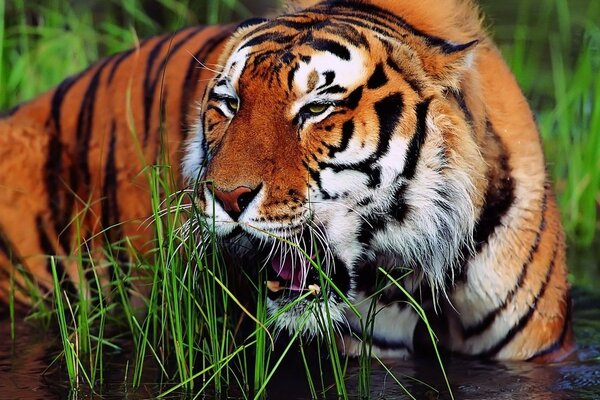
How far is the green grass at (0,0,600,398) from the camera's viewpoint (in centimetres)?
309

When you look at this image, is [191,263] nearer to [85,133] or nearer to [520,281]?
[520,281]

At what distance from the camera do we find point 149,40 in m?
4.36

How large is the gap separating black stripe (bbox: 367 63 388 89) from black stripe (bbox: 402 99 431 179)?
4.4 inches

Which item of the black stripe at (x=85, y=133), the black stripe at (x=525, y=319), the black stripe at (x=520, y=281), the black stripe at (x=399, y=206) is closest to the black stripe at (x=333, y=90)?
the black stripe at (x=399, y=206)

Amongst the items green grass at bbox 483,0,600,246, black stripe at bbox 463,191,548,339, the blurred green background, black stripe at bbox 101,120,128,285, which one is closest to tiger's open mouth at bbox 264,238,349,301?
black stripe at bbox 463,191,548,339

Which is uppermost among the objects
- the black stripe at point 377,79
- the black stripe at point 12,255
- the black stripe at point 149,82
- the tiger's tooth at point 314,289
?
the black stripe at point 377,79

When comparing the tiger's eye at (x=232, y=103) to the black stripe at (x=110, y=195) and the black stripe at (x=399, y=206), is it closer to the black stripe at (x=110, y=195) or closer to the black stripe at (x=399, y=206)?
the black stripe at (x=399, y=206)

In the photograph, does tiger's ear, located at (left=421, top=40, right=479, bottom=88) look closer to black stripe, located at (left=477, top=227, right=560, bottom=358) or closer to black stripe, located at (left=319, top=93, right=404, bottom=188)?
black stripe, located at (left=319, top=93, right=404, bottom=188)

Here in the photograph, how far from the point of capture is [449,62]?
10.3ft

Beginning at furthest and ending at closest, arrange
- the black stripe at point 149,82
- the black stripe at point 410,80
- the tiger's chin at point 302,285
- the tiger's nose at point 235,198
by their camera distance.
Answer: the black stripe at point 149,82 → the black stripe at point 410,80 → the tiger's chin at point 302,285 → the tiger's nose at point 235,198

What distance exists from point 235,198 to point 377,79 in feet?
1.69

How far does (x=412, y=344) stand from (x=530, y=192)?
0.59 metres

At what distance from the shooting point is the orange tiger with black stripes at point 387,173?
2992mm

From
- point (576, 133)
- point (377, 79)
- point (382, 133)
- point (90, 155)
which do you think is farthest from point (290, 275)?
point (576, 133)
